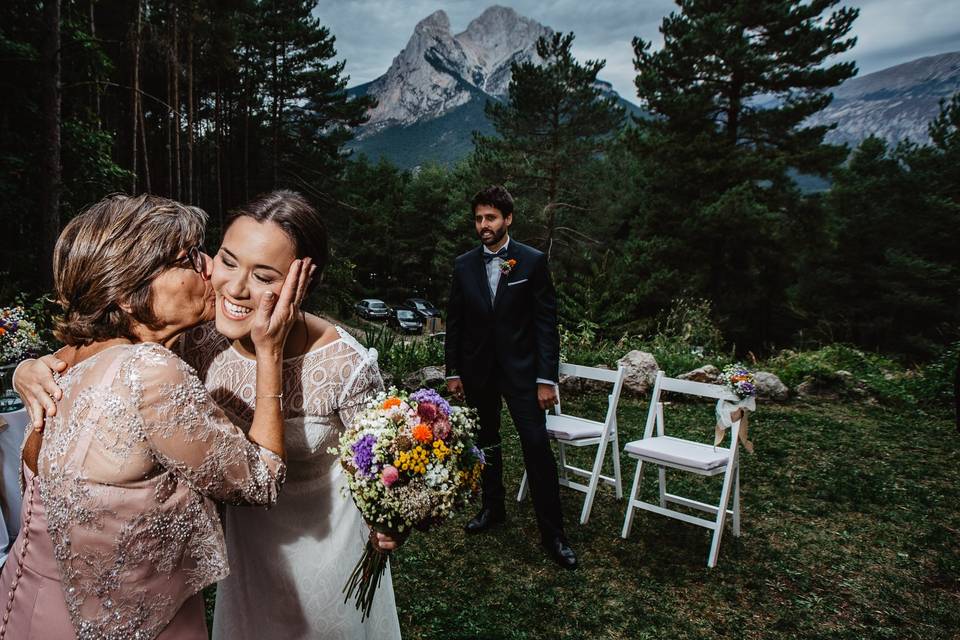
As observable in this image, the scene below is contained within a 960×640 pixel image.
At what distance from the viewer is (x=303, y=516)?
1839mm

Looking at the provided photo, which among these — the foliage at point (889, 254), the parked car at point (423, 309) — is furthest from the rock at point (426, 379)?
the parked car at point (423, 309)

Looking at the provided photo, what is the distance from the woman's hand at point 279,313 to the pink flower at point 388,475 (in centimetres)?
43

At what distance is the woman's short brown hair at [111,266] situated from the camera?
4.66ft

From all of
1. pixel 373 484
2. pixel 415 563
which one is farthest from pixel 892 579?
pixel 373 484

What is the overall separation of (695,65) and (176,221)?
22.0 metres

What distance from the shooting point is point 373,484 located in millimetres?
1604

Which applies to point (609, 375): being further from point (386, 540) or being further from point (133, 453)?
point (133, 453)

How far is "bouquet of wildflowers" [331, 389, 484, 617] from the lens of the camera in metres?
1.61

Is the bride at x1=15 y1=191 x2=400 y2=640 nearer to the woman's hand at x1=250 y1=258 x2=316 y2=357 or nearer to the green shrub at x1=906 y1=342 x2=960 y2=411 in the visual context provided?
the woman's hand at x1=250 y1=258 x2=316 y2=357

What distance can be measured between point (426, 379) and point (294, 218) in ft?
21.6

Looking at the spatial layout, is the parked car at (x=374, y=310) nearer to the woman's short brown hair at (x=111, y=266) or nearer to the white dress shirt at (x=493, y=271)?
the white dress shirt at (x=493, y=271)

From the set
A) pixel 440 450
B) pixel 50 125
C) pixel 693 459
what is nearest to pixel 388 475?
pixel 440 450

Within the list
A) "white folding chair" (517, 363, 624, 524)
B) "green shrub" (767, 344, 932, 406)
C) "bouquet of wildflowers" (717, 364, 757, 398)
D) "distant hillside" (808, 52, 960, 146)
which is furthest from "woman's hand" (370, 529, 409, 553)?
"distant hillside" (808, 52, 960, 146)

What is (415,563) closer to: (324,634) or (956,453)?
(324,634)
